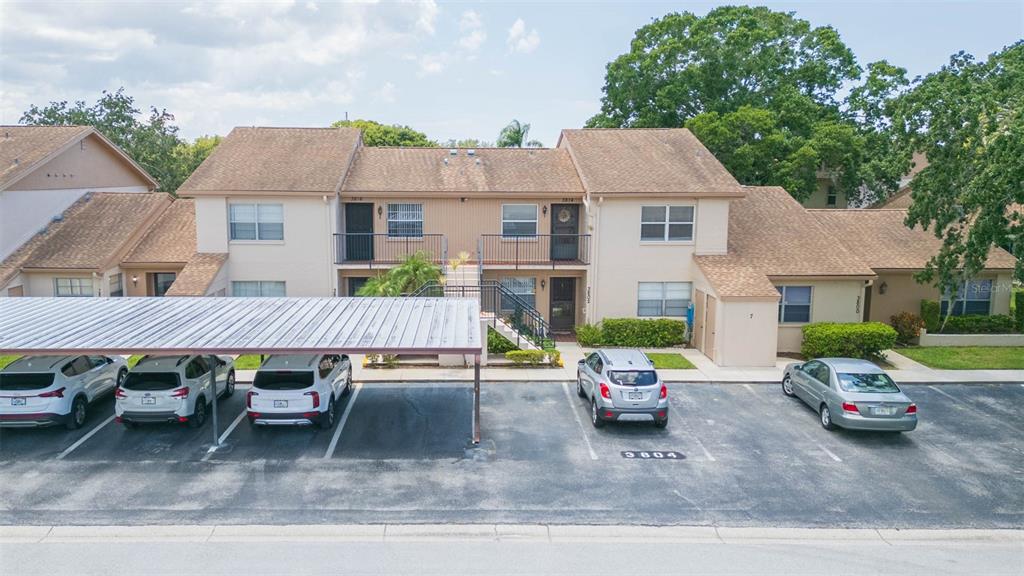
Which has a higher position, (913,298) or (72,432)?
(913,298)

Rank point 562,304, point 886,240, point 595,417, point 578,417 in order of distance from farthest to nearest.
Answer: point 886,240, point 562,304, point 578,417, point 595,417

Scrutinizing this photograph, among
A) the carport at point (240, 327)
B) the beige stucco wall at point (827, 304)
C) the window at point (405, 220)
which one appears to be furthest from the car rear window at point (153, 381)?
the beige stucco wall at point (827, 304)

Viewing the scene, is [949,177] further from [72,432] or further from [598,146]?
[72,432]

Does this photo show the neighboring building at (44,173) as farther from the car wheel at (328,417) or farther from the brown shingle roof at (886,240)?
the brown shingle roof at (886,240)

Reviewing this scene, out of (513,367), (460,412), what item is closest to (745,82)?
(513,367)

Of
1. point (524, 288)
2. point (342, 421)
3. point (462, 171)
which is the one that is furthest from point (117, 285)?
point (524, 288)

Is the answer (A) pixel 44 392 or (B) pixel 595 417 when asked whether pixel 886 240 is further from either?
(A) pixel 44 392
